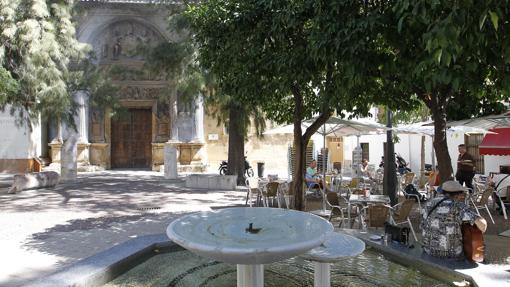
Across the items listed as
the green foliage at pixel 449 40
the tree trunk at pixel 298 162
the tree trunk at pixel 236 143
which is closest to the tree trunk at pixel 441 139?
the green foliage at pixel 449 40

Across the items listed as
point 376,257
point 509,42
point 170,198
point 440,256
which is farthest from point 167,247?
point 170,198

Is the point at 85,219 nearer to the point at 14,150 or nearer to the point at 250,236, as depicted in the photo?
the point at 250,236

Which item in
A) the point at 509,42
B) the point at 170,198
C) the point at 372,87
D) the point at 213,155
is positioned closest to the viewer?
the point at 509,42

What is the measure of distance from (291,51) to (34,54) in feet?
29.1

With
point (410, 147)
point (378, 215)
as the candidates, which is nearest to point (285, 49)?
point (378, 215)

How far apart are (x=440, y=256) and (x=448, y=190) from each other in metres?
0.71

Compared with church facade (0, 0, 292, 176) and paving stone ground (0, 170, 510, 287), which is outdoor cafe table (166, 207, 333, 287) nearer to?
paving stone ground (0, 170, 510, 287)

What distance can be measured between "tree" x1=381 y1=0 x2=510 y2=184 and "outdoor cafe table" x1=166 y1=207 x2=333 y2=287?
1.60 m

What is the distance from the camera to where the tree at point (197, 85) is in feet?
47.4

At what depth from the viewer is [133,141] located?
24.0 metres

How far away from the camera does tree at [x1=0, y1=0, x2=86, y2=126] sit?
12602 mm

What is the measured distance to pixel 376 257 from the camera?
216 inches

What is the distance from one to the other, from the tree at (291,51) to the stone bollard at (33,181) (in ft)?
27.9

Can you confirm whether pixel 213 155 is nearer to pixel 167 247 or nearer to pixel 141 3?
pixel 141 3
